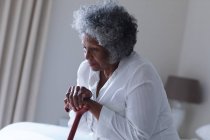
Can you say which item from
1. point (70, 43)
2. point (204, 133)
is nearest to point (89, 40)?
point (204, 133)

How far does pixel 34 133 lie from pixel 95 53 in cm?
61

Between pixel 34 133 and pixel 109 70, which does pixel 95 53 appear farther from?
pixel 34 133

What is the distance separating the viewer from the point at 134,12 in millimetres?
3264

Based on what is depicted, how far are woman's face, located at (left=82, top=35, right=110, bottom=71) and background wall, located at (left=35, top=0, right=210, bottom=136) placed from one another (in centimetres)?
173

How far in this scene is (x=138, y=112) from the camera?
3.99 ft

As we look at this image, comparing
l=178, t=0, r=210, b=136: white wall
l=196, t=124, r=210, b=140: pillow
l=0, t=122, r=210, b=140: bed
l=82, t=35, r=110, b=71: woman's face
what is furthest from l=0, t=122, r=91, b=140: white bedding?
l=178, t=0, r=210, b=136: white wall

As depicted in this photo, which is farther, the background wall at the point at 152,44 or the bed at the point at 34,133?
the background wall at the point at 152,44

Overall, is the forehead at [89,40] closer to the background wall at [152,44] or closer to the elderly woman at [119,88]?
the elderly woman at [119,88]

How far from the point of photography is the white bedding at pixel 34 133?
5.34 feet

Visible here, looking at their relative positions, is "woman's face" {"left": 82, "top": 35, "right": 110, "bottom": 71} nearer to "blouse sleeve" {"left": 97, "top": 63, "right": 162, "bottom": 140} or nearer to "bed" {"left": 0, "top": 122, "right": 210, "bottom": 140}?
"blouse sleeve" {"left": 97, "top": 63, "right": 162, "bottom": 140}

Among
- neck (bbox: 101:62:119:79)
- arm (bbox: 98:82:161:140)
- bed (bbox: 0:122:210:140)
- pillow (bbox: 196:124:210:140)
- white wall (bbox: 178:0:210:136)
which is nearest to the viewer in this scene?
arm (bbox: 98:82:161:140)

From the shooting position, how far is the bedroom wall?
3041 mm

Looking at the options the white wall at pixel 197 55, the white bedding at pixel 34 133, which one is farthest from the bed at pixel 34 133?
the white wall at pixel 197 55

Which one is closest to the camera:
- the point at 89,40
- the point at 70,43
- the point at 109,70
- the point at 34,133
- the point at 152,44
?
the point at 89,40
